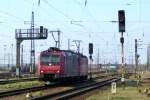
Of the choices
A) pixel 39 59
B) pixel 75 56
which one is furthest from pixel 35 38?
pixel 39 59

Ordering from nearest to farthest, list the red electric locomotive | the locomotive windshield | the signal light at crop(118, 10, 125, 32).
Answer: the signal light at crop(118, 10, 125, 32) < the red electric locomotive < the locomotive windshield

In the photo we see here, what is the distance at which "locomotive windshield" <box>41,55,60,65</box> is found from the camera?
48188 millimetres

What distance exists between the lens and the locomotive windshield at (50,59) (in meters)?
48.2

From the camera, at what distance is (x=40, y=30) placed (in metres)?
77.1

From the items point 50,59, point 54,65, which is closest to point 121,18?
point 54,65

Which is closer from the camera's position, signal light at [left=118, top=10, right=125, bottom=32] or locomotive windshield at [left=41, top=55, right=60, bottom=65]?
signal light at [left=118, top=10, right=125, bottom=32]

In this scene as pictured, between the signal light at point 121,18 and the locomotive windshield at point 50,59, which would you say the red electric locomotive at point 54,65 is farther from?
the signal light at point 121,18

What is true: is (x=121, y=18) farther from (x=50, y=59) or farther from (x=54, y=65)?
(x=50, y=59)

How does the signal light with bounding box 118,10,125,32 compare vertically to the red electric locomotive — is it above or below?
above

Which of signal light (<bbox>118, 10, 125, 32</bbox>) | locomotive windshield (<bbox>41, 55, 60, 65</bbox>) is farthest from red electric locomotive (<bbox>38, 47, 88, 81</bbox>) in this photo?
signal light (<bbox>118, 10, 125, 32</bbox>)

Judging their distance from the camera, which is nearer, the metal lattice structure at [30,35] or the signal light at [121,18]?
the signal light at [121,18]

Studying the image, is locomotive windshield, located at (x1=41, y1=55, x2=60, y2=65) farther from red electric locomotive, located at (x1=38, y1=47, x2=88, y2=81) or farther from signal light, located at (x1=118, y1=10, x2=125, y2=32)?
signal light, located at (x1=118, y1=10, x2=125, y2=32)

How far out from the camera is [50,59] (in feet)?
159

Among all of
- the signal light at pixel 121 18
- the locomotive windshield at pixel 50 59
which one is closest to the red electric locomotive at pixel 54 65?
the locomotive windshield at pixel 50 59
